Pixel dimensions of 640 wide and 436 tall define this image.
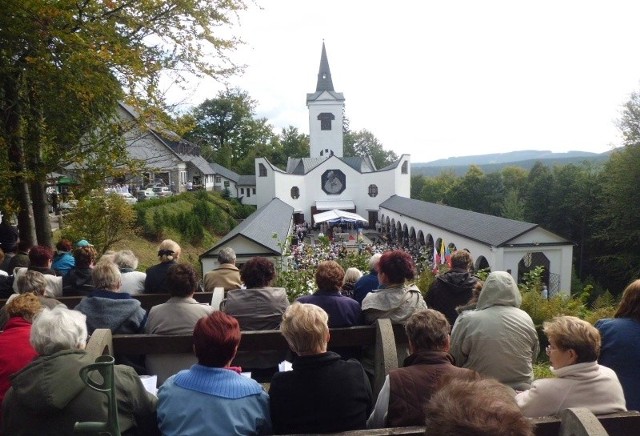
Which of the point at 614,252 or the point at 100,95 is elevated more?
the point at 100,95

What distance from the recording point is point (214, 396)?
2391 mm

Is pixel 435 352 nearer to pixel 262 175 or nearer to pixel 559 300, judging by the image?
pixel 559 300

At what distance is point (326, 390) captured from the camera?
2.45m

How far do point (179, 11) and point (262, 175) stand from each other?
129ft

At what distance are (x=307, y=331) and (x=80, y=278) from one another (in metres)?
3.29

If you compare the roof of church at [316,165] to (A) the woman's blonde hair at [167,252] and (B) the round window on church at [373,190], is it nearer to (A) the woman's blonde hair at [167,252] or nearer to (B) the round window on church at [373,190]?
(B) the round window on church at [373,190]

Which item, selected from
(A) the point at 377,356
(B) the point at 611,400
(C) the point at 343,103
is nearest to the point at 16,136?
(A) the point at 377,356

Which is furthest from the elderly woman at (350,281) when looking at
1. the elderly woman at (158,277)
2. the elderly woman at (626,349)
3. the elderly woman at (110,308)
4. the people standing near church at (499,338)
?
the elderly woman at (626,349)

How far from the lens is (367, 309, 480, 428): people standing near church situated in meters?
2.44

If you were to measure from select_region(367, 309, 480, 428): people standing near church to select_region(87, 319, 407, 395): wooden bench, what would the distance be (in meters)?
0.43

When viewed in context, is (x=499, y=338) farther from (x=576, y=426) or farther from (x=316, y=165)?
(x=316, y=165)

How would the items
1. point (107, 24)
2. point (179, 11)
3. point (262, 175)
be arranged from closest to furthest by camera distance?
point (107, 24), point (179, 11), point (262, 175)

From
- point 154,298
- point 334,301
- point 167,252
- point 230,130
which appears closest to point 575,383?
point 334,301

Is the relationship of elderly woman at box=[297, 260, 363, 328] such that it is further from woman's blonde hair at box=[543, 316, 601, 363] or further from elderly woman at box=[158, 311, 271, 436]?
woman's blonde hair at box=[543, 316, 601, 363]
